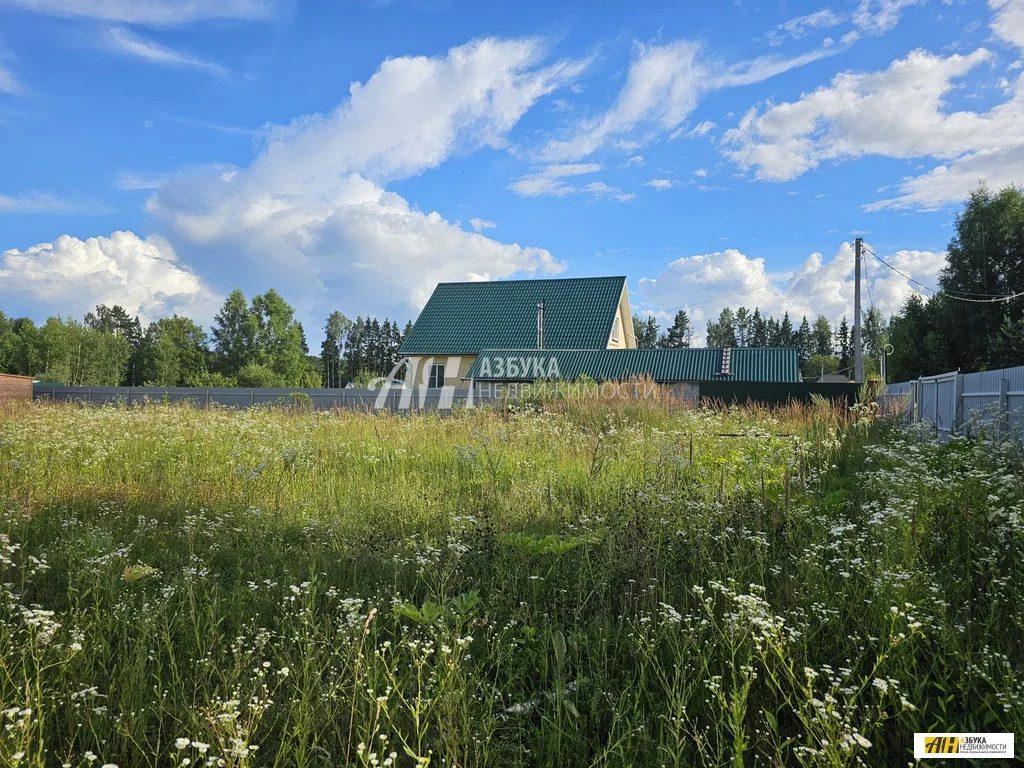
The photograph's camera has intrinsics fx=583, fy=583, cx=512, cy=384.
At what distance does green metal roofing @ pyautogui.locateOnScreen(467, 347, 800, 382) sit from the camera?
25.9m

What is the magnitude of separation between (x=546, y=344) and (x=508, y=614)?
92.2ft

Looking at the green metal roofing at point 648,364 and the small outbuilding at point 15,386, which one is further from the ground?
the green metal roofing at point 648,364

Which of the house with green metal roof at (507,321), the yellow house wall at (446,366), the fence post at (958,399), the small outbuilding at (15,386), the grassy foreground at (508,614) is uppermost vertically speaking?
the house with green metal roof at (507,321)

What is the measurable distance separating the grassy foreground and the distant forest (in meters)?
28.0

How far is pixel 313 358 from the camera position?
8506cm

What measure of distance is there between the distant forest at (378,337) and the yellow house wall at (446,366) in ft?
20.7

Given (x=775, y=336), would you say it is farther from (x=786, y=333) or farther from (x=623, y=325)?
(x=623, y=325)

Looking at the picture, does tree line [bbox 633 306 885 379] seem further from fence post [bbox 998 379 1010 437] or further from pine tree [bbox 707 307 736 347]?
fence post [bbox 998 379 1010 437]

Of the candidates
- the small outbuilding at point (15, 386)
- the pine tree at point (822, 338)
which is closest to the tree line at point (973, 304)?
the small outbuilding at point (15, 386)

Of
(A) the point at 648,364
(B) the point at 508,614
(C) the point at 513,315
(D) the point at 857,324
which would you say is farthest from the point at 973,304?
(B) the point at 508,614

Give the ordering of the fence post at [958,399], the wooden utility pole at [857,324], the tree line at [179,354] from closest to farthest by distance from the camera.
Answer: the fence post at [958,399] < the wooden utility pole at [857,324] < the tree line at [179,354]

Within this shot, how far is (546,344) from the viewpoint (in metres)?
30.9

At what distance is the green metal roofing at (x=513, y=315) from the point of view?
3098cm

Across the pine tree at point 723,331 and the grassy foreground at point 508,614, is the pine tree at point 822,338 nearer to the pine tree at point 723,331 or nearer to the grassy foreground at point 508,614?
the pine tree at point 723,331
